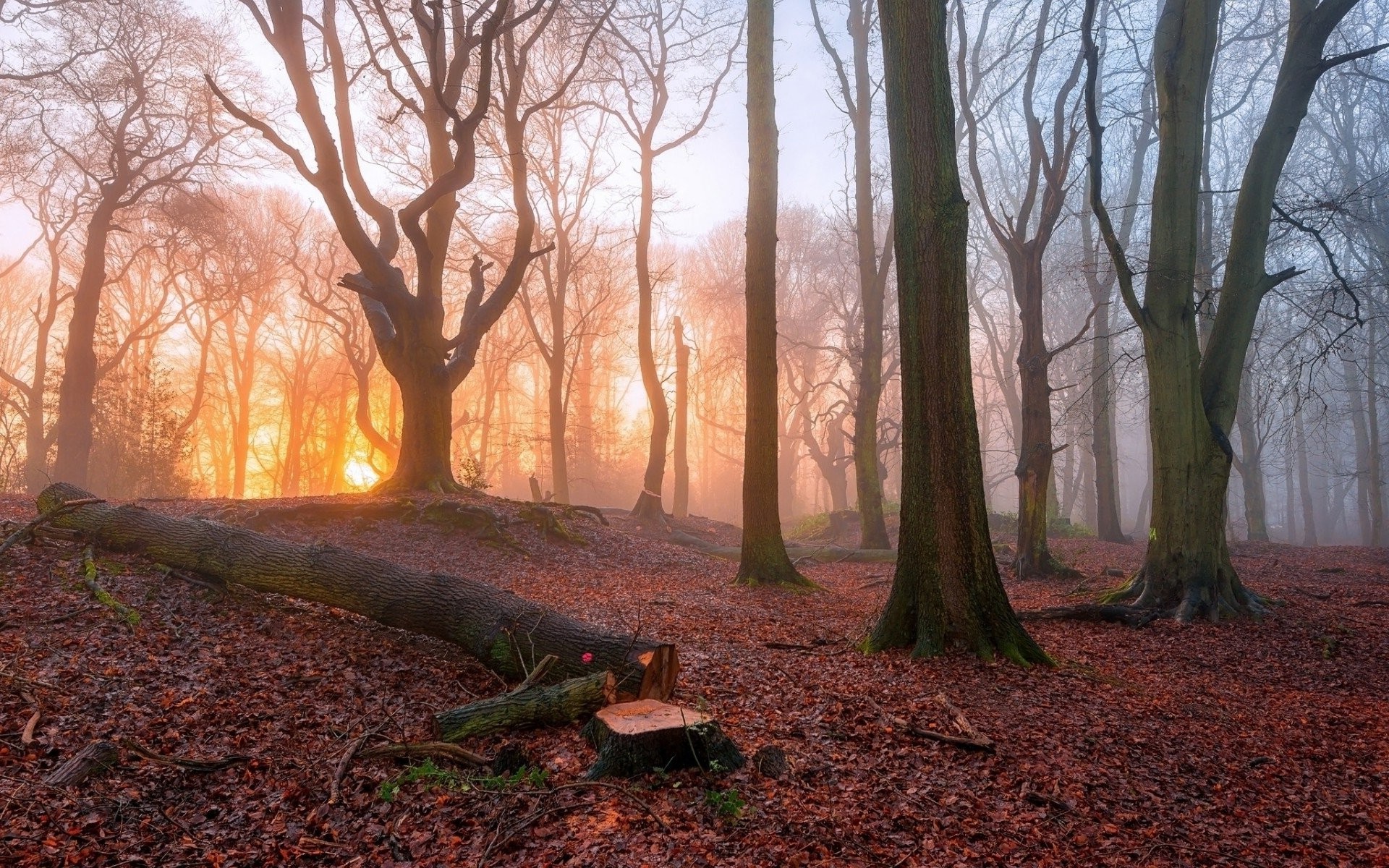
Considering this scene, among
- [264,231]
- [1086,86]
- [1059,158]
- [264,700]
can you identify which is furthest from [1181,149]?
[264,231]

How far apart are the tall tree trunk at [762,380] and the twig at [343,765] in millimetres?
5816

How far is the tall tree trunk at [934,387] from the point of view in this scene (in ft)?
19.8

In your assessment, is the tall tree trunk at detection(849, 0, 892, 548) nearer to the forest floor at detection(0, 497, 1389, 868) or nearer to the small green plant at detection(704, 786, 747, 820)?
the forest floor at detection(0, 497, 1389, 868)

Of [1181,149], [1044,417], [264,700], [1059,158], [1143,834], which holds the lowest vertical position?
[1143,834]

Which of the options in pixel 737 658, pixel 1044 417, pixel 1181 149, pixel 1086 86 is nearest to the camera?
pixel 737 658

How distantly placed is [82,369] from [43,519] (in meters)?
13.5

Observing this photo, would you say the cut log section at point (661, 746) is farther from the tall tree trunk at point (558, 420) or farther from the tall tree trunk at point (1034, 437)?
the tall tree trunk at point (558, 420)

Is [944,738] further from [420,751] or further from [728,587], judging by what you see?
[728,587]

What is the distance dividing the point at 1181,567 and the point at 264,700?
28.2 feet

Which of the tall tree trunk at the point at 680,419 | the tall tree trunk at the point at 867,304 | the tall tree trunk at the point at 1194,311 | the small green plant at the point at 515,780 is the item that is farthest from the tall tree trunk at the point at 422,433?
the tall tree trunk at the point at 680,419

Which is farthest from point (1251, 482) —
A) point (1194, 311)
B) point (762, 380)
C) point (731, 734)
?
point (731, 734)

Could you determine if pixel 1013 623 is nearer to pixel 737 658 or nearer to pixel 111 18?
pixel 737 658

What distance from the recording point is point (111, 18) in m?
16.9

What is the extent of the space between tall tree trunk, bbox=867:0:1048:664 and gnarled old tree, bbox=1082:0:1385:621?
2.76m
